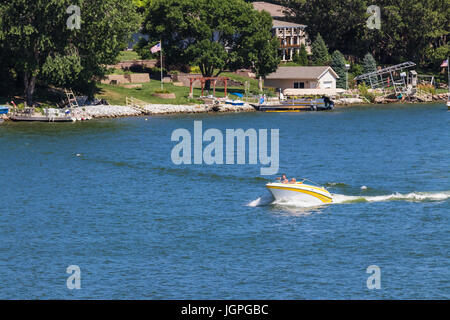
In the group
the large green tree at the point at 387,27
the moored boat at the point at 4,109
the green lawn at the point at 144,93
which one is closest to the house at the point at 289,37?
the large green tree at the point at 387,27

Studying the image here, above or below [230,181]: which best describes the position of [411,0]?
above

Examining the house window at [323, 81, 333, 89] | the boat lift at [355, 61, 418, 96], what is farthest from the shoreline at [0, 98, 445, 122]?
the boat lift at [355, 61, 418, 96]

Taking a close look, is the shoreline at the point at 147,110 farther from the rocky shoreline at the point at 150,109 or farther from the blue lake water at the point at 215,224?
the blue lake water at the point at 215,224

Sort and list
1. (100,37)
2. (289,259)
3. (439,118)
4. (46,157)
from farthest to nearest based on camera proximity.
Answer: (439,118), (100,37), (46,157), (289,259)

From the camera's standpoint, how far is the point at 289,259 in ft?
139

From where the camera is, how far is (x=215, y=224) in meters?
49.6

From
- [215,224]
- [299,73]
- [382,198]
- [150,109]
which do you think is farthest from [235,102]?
[215,224]

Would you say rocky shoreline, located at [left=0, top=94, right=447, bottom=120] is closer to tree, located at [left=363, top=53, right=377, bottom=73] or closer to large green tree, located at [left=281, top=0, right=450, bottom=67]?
tree, located at [left=363, top=53, right=377, bottom=73]

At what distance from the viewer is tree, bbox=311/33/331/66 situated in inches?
6058

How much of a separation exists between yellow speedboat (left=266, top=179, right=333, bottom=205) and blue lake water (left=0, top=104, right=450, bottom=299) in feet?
2.26

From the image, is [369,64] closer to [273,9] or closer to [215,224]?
[273,9]
